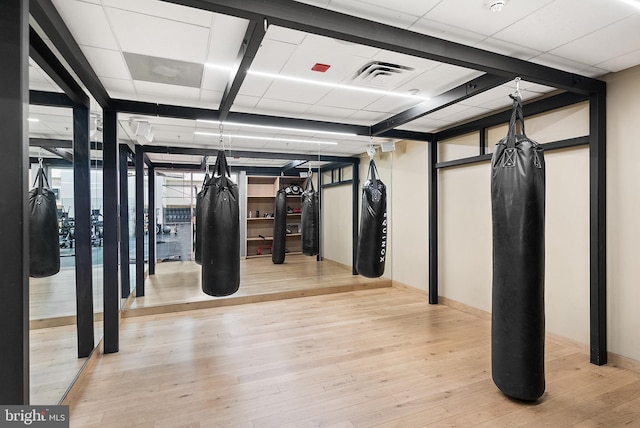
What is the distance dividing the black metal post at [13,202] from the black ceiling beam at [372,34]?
673mm

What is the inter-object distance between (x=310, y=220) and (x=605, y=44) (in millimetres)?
4149

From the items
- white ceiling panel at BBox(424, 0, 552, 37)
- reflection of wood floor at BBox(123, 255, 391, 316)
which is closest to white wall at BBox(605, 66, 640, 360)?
white ceiling panel at BBox(424, 0, 552, 37)

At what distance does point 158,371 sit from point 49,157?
1.97 metres

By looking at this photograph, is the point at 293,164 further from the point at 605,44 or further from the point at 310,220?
the point at 605,44

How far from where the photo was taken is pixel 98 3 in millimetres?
1838

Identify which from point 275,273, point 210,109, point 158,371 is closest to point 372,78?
point 210,109

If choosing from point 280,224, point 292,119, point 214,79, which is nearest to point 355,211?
point 280,224

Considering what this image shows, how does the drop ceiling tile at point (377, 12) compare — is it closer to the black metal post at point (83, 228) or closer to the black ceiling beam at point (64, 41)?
the black ceiling beam at point (64, 41)

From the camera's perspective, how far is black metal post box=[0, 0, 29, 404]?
134cm

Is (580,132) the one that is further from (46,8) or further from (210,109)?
(46,8)

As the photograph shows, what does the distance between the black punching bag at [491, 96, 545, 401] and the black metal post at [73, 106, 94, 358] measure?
11.4 feet

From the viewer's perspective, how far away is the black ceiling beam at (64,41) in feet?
5.61

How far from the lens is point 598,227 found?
9.61 feet

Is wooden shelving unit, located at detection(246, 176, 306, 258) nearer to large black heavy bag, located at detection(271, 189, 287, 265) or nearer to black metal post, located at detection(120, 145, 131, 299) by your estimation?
large black heavy bag, located at detection(271, 189, 287, 265)
